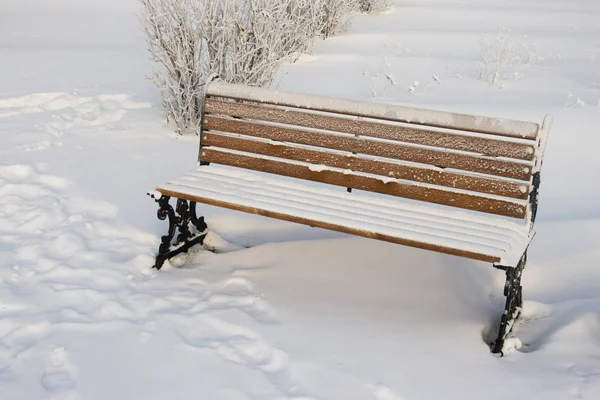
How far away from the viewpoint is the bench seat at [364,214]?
311 centimetres

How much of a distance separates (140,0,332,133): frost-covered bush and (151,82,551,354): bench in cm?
173

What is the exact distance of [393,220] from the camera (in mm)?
3379

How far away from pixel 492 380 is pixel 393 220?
0.90m

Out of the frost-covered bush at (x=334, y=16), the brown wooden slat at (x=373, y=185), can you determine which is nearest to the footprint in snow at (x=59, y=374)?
the brown wooden slat at (x=373, y=185)

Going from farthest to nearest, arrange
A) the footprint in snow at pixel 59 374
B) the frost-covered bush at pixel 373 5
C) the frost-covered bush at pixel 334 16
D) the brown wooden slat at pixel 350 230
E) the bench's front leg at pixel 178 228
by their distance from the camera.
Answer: the frost-covered bush at pixel 373 5, the frost-covered bush at pixel 334 16, the bench's front leg at pixel 178 228, the brown wooden slat at pixel 350 230, the footprint in snow at pixel 59 374

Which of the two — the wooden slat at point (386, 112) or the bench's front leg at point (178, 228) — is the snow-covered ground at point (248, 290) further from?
the wooden slat at point (386, 112)

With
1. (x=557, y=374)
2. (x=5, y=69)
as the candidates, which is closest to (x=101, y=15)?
(x=5, y=69)

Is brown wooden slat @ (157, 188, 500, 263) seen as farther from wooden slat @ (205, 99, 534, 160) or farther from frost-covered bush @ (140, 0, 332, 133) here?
frost-covered bush @ (140, 0, 332, 133)

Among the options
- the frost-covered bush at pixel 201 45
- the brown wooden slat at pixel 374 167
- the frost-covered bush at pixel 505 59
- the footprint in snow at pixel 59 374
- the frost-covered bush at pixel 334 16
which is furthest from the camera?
the frost-covered bush at pixel 334 16

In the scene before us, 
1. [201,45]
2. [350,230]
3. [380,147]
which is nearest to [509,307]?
[350,230]

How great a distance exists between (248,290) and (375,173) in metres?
0.94

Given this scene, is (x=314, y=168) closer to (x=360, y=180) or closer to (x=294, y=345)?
(x=360, y=180)

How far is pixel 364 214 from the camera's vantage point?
345 centimetres

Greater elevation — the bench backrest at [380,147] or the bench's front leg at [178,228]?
the bench backrest at [380,147]
